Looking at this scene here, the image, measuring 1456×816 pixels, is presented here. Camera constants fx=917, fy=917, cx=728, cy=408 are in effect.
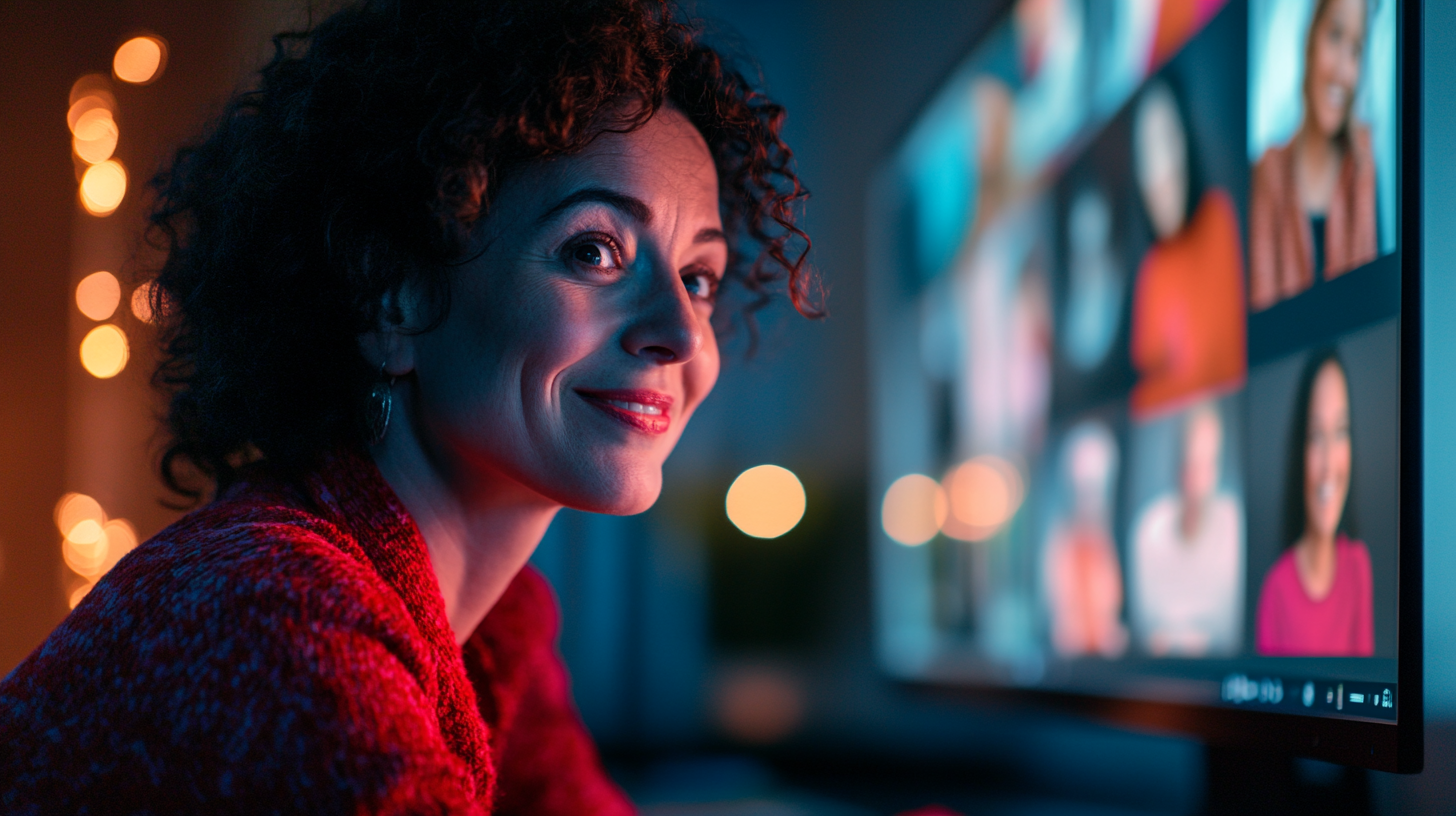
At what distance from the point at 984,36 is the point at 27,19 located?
1.88 metres

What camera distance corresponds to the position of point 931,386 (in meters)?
1.67

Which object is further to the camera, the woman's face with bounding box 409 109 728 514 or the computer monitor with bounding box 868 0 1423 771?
the woman's face with bounding box 409 109 728 514

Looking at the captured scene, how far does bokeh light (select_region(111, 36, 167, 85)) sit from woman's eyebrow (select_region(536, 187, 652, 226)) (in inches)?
65.3

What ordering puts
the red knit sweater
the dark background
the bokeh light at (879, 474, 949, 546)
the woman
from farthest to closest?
the dark background
the bokeh light at (879, 474, 949, 546)
the woman
the red knit sweater

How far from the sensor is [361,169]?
2.67 feet

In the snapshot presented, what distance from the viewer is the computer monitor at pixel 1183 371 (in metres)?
0.66

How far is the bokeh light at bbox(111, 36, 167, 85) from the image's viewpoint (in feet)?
6.32

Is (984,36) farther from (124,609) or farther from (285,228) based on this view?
(124,609)

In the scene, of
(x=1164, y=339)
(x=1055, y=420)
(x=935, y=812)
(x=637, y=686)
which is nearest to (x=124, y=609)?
(x=935, y=812)

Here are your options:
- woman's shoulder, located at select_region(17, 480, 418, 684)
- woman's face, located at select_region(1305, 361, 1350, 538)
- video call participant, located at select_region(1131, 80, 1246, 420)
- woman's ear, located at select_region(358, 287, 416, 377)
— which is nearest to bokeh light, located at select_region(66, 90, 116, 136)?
woman's ear, located at select_region(358, 287, 416, 377)

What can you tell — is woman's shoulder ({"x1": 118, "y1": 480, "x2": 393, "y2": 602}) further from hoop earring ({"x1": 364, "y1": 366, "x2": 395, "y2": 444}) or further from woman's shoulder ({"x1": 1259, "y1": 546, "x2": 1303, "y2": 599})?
woman's shoulder ({"x1": 1259, "y1": 546, "x2": 1303, "y2": 599})

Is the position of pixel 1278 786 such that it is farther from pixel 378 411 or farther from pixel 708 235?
pixel 378 411

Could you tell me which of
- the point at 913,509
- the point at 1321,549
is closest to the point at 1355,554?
the point at 1321,549

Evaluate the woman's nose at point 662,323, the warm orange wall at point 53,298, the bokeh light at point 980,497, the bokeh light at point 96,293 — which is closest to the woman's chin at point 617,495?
the woman's nose at point 662,323
